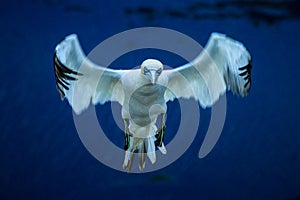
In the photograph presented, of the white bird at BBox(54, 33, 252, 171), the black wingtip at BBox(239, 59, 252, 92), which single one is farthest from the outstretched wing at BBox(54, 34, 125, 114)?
the black wingtip at BBox(239, 59, 252, 92)

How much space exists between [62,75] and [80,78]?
0.18m

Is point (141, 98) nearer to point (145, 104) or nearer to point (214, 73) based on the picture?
point (145, 104)

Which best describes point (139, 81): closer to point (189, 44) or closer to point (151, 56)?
point (189, 44)

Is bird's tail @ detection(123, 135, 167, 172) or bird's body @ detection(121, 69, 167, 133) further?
bird's tail @ detection(123, 135, 167, 172)

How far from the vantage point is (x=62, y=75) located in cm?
136

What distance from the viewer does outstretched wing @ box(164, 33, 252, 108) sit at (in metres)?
1.42

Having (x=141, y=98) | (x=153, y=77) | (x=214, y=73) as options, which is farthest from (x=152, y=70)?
(x=214, y=73)

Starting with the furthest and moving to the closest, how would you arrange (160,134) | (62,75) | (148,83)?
(160,134) → (148,83) → (62,75)

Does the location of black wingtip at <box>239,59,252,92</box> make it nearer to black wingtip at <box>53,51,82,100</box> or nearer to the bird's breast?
the bird's breast

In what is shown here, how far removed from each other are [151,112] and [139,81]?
0.50 ft

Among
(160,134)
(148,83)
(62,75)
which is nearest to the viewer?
(62,75)

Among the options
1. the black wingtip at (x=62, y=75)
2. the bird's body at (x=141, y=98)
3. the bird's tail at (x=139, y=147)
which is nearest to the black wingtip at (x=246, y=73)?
the bird's body at (x=141, y=98)

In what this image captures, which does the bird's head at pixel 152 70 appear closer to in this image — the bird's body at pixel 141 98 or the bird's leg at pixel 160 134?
the bird's body at pixel 141 98

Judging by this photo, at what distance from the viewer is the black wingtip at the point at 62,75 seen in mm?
1324
